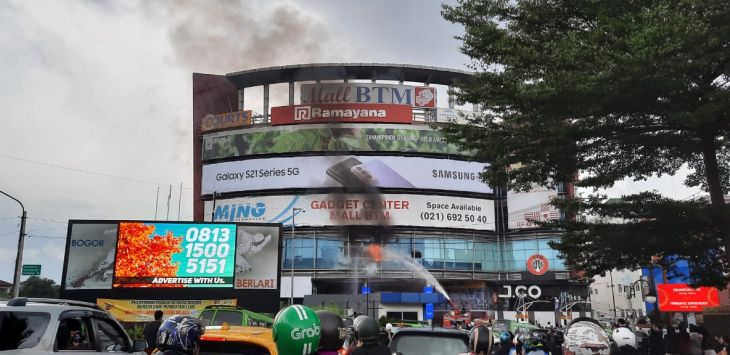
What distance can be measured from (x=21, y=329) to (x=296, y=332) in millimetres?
3199

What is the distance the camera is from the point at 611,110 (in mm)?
12406

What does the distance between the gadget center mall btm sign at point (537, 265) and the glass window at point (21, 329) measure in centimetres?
6099

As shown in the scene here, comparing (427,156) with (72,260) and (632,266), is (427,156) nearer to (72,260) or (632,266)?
(72,260)

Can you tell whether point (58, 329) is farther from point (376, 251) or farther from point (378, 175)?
point (378, 175)

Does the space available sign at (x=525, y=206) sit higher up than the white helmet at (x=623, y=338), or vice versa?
the space available sign at (x=525, y=206)

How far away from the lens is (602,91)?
11008 millimetres

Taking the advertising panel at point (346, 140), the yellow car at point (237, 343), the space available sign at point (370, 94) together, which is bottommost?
the yellow car at point (237, 343)

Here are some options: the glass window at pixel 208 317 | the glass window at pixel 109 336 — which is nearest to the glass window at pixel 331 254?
the glass window at pixel 208 317

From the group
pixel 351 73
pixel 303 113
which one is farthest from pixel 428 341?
pixel 351 73

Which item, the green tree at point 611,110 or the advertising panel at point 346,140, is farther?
the advertising panel at point 346,140

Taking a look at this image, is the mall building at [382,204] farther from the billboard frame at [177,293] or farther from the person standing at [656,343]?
the person standing at [656,343]

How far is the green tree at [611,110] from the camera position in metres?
10.8

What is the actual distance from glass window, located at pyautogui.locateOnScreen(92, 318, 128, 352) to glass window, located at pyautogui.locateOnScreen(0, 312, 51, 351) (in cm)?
115

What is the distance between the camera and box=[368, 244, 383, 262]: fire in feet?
204
